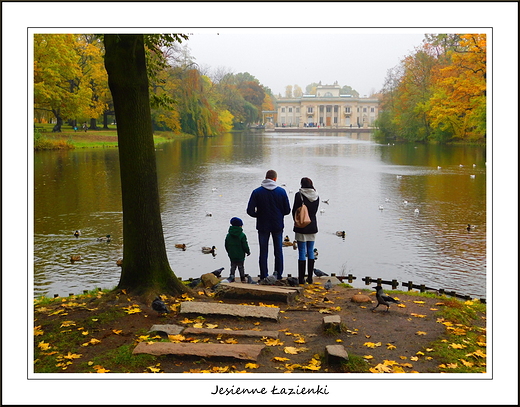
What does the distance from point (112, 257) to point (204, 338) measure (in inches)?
279

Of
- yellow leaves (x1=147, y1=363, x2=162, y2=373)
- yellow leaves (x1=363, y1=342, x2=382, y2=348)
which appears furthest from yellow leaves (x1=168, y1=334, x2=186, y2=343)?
yellow leaves (x1=363, y1=342, x2=382, y2=348)

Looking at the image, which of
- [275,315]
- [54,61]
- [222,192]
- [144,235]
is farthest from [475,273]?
[54,61]

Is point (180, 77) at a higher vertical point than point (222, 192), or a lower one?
higher

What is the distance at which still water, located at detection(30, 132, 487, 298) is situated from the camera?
11.7m

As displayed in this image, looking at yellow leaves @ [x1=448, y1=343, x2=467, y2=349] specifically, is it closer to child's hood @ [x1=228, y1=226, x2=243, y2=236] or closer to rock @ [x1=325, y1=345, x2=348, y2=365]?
rock @ [x1=325, y1=345, x2=348, y2=365]

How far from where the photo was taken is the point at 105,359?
5.48 m

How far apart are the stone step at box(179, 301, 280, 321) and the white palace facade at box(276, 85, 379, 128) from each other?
136m

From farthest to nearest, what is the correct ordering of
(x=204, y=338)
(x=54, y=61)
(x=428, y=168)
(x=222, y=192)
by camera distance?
(x=54, y=61) < (x=428, y=168) < (x=222, y=192) < (x=204, y=338)

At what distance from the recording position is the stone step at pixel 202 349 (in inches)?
210

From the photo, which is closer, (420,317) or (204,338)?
(204,338)

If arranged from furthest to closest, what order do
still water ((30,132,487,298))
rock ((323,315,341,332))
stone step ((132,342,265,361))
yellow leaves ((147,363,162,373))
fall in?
1. still water ((30,132,487,298))
2. rock ((323,315,341,332))
3. stone step ((132,342,265,361))
4. yellow leaves ((147,363,162,373))

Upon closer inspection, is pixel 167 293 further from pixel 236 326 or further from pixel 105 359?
pixel 105 359

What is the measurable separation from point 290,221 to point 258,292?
31.0 feet

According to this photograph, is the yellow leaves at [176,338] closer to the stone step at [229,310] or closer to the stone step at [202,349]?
the stone step at [202,349]
